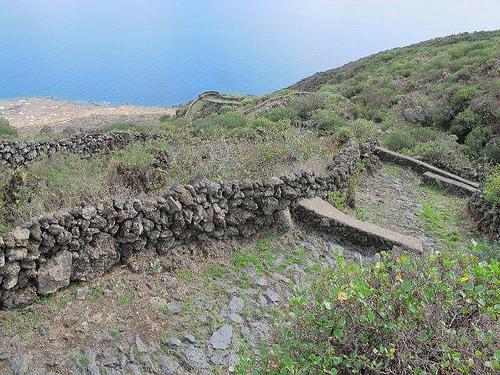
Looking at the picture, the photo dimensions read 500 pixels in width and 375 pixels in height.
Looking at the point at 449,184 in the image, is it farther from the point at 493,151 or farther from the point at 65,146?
the point at 65,146

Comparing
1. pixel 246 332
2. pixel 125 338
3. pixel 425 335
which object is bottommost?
pixel 246 332

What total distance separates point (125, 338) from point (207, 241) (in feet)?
6.79

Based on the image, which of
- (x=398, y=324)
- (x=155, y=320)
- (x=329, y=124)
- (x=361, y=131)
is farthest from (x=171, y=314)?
(x=329, y=124)

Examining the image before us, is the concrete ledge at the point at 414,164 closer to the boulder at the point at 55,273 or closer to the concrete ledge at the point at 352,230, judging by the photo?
the concrete ledge at the point at 352,230

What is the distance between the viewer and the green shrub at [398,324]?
267 centimetres

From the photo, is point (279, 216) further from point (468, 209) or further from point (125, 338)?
point (468, 209)

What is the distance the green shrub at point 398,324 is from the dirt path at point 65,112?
33415 mm

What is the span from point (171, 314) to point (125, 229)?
108cm

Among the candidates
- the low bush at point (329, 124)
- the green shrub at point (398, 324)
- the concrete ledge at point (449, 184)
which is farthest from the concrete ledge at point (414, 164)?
the green shrub at point (398, 324)

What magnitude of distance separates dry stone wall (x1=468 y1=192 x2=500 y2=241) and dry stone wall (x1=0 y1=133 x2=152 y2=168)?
1060cm

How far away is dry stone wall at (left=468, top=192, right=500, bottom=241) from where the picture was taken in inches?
356

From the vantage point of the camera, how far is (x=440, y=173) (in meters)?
12.8

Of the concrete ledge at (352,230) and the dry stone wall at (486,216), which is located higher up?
the concrete ledge at (352,230)

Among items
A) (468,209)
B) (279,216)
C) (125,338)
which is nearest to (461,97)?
(468,209)
